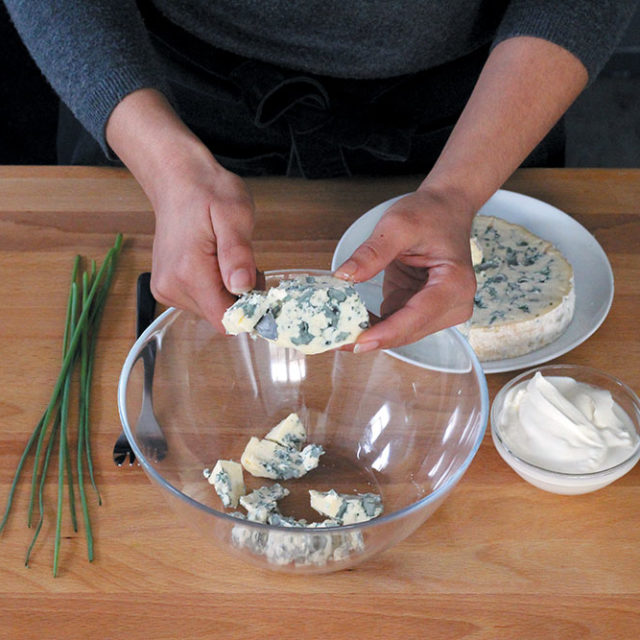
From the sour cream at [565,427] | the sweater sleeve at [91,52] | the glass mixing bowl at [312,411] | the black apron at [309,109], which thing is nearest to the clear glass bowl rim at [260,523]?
the glass mixing bowl at [312,411]

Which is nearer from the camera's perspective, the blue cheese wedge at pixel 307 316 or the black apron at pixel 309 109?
the blue cheese wedge at pixel 307 316

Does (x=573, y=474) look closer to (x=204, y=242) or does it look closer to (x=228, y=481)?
(x=228, y=481)

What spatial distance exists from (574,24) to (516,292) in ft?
1.52

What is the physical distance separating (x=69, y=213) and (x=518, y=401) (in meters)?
0.95

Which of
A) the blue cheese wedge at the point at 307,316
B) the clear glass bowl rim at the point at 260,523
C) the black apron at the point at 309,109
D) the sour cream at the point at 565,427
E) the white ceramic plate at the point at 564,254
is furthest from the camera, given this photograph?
the black apron at the point at 309,109

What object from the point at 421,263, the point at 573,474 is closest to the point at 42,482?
the point at 421,263

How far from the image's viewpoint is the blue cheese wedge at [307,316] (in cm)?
94

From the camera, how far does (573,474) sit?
101cm

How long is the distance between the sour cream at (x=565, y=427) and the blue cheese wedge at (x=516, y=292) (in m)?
0.13

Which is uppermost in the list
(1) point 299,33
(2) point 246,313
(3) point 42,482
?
(1) point 299,33

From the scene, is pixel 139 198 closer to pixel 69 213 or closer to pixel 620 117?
pixel 69 213

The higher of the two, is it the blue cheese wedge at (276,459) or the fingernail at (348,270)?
the fingernail at (348,270)

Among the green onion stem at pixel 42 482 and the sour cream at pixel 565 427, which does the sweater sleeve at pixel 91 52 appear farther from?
the sour cream at pixel 565 427

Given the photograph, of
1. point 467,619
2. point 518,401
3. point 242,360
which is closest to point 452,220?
point 518,401
